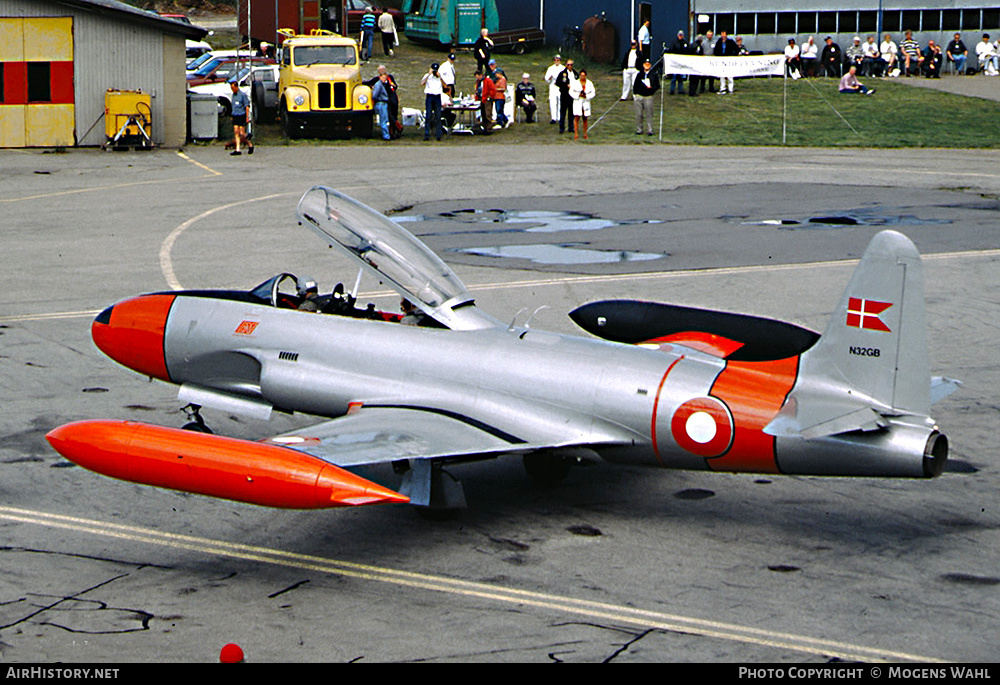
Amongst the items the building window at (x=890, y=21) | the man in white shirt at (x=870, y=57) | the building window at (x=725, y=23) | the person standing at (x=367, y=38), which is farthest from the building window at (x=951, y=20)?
the person standing at (x=367, y=38)

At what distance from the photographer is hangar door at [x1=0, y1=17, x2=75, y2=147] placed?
35844mm

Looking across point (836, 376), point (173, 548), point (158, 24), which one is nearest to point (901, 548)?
point (836, 376)

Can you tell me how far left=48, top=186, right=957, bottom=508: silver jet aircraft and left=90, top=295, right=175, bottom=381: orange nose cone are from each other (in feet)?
0.06

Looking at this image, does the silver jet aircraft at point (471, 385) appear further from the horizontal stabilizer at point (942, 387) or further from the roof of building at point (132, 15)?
the roof of building at point (132, 15)

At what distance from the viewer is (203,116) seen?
39.3 m

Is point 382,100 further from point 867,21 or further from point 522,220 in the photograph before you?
point 867,21

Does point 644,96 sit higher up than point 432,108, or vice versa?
point 644,96

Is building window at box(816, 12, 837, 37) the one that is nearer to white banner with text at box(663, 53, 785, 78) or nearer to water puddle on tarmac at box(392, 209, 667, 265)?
white banner with text at box(663, 53, 785, 78)

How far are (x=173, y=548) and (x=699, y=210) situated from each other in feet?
63.6

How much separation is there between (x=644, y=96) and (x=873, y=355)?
3118 centimetres

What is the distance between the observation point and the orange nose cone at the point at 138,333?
1345 centimetres

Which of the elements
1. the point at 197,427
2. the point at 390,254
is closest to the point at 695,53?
the point at 390,254

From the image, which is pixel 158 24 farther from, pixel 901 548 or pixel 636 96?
pixel 901 548

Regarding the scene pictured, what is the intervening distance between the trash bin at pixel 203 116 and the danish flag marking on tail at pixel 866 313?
3194 centimetres
